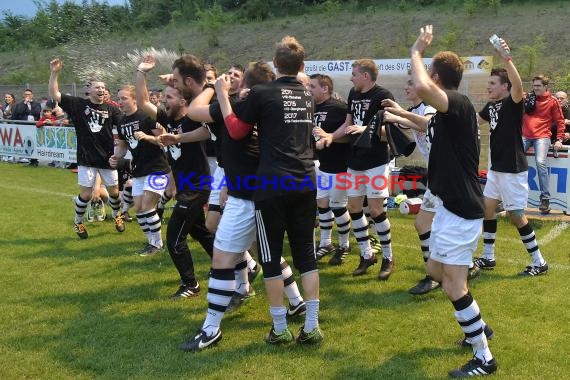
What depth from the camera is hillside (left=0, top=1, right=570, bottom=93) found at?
26344 mm

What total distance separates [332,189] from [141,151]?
243cm

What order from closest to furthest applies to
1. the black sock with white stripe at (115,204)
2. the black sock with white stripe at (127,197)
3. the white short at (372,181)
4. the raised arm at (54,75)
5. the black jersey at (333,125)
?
the white short at (372,181), the black jersey at (333,125), the raised arm at (54,75), the black sock with white stripe at (115,204), the black sock with white stripe at (127,197)

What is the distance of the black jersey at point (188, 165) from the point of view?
578 centimetres

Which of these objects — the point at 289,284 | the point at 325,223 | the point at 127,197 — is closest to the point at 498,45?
the point at 289,284

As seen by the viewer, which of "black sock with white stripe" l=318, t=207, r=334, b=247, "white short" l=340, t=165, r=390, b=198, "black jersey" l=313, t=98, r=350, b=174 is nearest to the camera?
"white short" l=340, t=165, r=390, b=198

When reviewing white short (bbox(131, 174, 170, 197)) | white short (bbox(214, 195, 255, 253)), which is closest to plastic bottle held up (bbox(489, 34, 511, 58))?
white short (bbox(214, 195, 255, 253))

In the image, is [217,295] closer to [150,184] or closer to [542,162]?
[150,184]

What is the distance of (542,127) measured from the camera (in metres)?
9.38

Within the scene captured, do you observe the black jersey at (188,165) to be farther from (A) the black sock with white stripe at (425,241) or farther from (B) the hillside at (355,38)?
(B) the hillside at (355,38)

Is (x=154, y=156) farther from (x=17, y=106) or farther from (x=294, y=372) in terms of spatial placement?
(x=17, y=106)

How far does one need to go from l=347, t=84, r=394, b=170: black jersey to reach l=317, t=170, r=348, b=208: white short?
0.50 m

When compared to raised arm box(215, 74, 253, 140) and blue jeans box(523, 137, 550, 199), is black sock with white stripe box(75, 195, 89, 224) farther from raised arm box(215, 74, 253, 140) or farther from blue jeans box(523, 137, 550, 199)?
blue jeans box(523, 137, 550, 199)

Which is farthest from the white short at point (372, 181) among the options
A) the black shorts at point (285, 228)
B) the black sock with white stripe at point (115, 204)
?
the black sock with white stripe at point (115, 204)

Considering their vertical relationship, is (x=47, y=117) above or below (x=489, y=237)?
above
